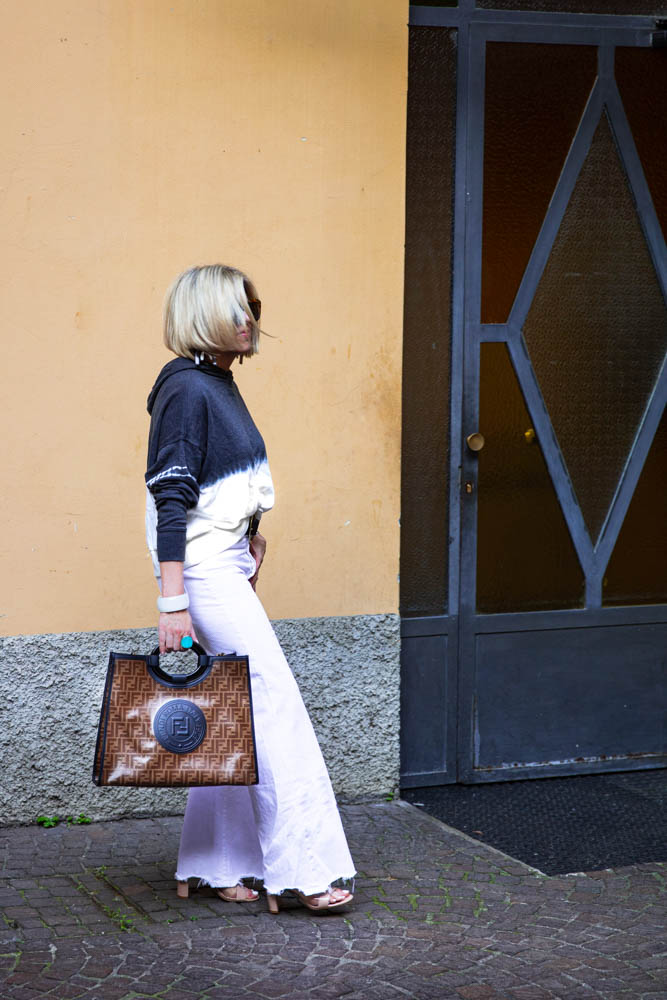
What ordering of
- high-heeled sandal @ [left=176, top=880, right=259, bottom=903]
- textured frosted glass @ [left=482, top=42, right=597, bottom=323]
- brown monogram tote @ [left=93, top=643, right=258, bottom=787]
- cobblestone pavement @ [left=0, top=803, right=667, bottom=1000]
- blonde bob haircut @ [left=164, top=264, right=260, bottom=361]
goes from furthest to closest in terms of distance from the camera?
textured frosted glass @ [left=482, top=42, right=597, bottom=323] → high-heeled sandal @ [left=176, top=880, right=259, bottom=903] → blonde bob haircut @ [left=164, top=264, right=260, bottom=361] → brown monogram tote @ [left=93, top=643, right=258, bottom=787] → cobblestone pavement @ [left=0, top=803, right=667, bottom=1000]

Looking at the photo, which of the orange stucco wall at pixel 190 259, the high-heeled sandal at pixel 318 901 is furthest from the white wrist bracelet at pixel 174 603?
the orange stucco wall at pixel 190 259

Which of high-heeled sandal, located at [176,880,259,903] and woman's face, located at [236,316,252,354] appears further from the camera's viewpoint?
high-heeled sandal, located at [176,880,259,903]

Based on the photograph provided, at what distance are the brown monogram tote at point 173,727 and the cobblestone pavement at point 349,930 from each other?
0.51 metres

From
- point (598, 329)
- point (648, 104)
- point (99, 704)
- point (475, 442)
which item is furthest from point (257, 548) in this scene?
point (648, 104)

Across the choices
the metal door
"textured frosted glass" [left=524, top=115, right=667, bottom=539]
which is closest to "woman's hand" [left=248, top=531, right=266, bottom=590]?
the metal door

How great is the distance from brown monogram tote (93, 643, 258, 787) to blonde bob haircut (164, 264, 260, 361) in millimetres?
916

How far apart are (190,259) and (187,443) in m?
1.33

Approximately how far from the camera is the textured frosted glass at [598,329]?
19.0 feet

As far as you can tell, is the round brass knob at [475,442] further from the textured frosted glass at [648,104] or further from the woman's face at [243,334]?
the woman's face at [243,334]

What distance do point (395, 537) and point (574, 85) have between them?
2116 millimetres

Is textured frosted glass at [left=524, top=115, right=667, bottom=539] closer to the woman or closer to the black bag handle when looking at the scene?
the woman

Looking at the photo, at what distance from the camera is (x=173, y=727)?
12.6ft

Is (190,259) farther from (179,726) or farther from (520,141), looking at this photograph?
(179,726)

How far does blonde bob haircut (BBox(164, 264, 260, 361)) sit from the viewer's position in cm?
403
